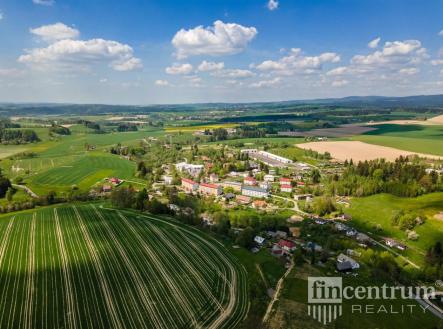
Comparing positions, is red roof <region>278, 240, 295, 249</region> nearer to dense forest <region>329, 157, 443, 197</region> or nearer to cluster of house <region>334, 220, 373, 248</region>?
cluster of house <region>334, 220, 373, 248</region>

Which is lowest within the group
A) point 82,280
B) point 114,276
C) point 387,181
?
point 114,276

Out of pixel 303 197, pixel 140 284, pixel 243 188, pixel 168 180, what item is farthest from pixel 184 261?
pixel 168 180

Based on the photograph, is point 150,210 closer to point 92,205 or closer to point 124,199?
point 124,199

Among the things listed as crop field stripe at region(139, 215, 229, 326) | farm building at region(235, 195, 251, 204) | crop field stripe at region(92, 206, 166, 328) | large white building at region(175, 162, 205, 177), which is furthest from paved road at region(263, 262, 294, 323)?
large white building at region(175, 162, 205, 177)

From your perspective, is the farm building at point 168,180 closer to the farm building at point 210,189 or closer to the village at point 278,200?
the village at point 278,200

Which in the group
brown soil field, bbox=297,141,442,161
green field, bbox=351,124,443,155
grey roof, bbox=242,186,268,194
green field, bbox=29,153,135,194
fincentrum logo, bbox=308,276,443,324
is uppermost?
green field, bbox=351,124,443,155

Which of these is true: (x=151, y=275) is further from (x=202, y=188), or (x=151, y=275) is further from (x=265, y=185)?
(x=265, y=185)

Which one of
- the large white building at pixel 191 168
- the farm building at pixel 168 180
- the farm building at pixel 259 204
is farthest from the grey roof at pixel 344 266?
the large white building at pixel 191 168
